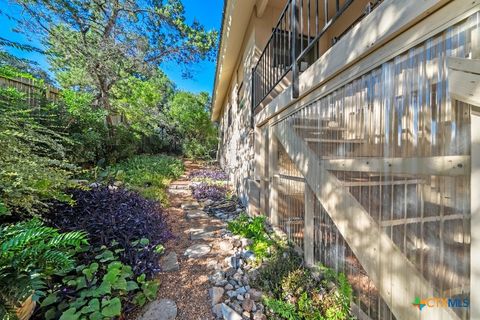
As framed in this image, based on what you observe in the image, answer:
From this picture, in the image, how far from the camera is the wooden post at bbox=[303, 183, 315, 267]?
2160 mm

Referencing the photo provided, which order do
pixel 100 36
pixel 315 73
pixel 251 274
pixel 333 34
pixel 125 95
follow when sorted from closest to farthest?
pixel 315 73
pixel 251 274
pixel 333 34
pixel 100 36
pixel 125 95

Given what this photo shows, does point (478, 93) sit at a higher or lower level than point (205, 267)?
higher

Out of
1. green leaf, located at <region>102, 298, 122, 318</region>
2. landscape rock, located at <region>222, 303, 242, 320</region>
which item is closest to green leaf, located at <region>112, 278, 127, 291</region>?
green leaf, located at <region>102, 298, 122, 318</region>

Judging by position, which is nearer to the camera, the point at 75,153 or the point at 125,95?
the point at 75,153

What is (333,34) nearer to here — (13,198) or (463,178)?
(463,178)

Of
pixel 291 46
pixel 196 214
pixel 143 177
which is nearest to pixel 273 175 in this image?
pixel 291 46

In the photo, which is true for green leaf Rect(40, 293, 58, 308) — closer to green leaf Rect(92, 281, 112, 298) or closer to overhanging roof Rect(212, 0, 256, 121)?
green leaf Rect(92, 281, 112, 298)

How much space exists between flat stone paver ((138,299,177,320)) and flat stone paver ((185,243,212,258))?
794 mm

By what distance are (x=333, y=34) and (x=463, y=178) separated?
4.73m

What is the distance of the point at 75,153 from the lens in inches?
208

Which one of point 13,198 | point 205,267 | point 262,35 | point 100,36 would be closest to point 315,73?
point 205,267

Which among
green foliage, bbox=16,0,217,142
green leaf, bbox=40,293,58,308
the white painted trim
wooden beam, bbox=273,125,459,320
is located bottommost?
green leaf, bbox=40,293,58,308

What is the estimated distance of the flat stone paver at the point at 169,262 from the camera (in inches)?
92.4

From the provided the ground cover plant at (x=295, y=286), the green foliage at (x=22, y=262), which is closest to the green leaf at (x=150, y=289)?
the green foliage at (x=22, y=262)
